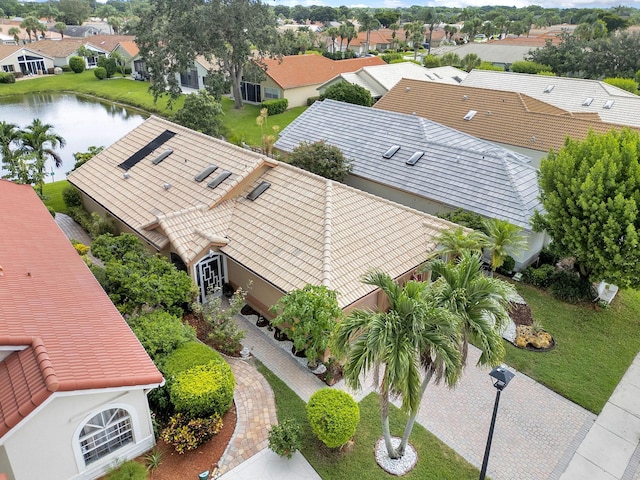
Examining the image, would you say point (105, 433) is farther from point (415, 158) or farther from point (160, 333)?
point (415, 158)

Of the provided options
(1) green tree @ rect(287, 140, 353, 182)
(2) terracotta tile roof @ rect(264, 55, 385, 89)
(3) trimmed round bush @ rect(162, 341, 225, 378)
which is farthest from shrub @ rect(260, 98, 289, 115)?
(3) trimmed round bush @ rect(162, 341, 225, 378)

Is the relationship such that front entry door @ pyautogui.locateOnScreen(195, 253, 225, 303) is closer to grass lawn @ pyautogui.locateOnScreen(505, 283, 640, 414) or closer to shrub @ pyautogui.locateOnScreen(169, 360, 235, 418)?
shrub @ pyautogui.locateOnScreen(169, 360, 235, 418)

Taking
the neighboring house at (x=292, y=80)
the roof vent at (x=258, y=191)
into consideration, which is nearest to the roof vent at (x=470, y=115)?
the roof vent at (x=258, y=191)

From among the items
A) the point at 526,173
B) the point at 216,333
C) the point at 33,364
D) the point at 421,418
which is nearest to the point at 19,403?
the point at 33,364

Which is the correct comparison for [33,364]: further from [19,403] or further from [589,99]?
[589,99]

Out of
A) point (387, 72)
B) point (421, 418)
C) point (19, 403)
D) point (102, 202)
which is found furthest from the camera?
point (387, 72)

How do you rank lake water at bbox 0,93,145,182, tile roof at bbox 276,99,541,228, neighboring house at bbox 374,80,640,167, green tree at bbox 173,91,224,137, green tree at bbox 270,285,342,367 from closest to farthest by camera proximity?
green tree at bbox 270,285,342,367
tile roof at bbox 276,99,541,228
neighboring house at bbox 374,80,640,167
green tree at bbox 173,91,224,137
lake water at bbox 0,93,145,182
